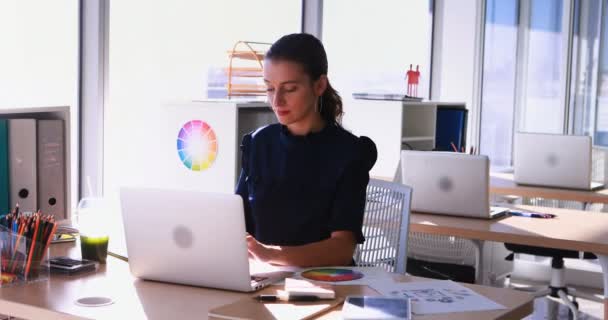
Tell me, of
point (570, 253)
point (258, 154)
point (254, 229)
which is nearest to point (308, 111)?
point (258, 154)

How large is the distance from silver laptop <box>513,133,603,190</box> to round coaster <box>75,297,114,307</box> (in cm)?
323

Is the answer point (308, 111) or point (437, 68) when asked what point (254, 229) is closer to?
point (308, 111)

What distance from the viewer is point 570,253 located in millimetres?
4168

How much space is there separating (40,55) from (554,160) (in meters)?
2.74

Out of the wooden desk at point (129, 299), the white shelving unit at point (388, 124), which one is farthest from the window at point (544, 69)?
the wooden desk at point (129, 299)

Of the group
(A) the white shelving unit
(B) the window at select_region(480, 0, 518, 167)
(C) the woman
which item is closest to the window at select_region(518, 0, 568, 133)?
(B) the window at select_region(480, 0, 518, 167)

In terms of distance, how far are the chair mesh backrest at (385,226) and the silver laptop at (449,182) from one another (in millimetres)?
827

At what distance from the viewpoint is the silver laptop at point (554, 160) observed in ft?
14.7

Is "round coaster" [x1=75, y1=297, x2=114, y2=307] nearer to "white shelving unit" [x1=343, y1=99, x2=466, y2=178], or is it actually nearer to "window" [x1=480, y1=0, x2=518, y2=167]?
"white shelving unit" [x1=343, y1=99, x2=466, y2=178]

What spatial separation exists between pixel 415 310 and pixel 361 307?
125mm

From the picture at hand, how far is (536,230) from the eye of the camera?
10.8 feet

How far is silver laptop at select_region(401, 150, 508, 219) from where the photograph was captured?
3514 mm

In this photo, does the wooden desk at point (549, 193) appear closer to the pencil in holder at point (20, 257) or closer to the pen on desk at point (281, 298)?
the pen on desk at point (281, 298)

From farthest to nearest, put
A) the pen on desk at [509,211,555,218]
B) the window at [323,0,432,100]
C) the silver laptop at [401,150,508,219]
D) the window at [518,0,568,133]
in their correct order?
the window at [518,0,568,133] → the window at [323,0,432,100] → the pen on desk at [509,211,555,218] → the silver laptop at [401,150,508,219]
